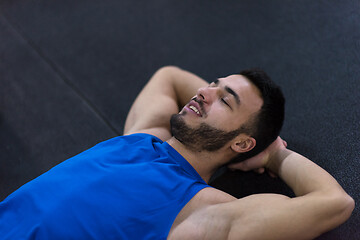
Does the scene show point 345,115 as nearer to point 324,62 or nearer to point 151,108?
point 324,62

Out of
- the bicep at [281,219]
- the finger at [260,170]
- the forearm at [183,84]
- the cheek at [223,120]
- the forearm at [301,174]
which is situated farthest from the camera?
the forearm at [183,84]

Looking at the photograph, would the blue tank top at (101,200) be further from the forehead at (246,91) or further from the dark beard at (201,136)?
the forehead at (246,91)

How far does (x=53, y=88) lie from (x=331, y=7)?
78.0 inches

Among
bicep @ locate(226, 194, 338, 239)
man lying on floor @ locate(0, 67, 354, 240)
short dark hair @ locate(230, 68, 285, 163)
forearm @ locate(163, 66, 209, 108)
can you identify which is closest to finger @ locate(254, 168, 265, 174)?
man lying on floor @ locate(0, 67, 354, 240)

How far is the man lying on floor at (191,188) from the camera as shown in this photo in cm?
109

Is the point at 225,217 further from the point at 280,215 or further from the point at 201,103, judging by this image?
the point at 201,103

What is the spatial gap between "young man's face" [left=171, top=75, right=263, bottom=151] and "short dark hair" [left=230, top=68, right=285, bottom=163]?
27 mm

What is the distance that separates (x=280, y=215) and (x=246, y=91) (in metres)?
0.55

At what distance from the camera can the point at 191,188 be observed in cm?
123

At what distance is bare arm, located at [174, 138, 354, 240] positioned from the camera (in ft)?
3.41

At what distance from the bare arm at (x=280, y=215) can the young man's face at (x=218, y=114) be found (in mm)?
307

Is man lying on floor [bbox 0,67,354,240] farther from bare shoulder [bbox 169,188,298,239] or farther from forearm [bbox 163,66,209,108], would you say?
forearm [bbox 163,66,209,108]

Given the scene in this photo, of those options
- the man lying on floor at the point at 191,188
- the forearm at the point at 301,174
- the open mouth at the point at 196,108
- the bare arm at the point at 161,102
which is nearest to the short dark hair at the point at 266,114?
the man lying on floor at the point at 191,188

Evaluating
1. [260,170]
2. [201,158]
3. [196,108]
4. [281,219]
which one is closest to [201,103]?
[196,108]
